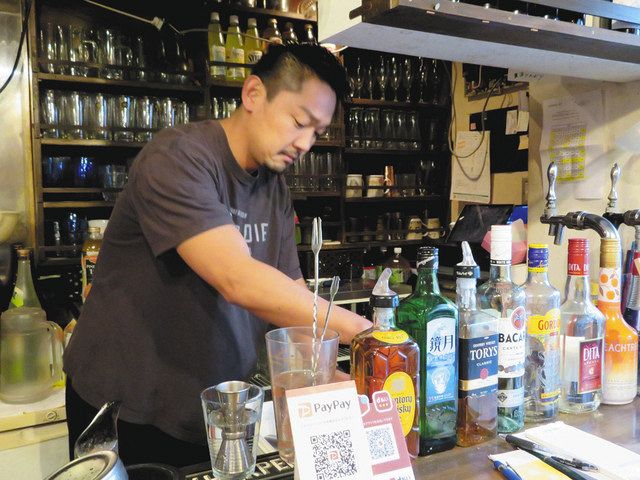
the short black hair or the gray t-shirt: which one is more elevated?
the short black hair

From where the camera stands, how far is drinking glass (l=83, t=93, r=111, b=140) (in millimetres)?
2563

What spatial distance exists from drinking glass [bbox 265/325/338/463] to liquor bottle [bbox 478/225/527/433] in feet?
0.99

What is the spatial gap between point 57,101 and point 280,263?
5.41 feet

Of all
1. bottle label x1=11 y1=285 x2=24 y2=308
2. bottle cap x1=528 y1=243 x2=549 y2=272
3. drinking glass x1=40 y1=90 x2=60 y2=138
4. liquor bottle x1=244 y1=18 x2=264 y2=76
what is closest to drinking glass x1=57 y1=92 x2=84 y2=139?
drinking glass x1=40 y1=90 x2=60 y2=138

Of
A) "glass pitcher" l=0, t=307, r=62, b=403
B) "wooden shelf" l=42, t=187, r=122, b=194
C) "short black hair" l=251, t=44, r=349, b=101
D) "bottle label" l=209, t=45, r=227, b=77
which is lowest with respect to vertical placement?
"glass pitcher" l=0, t=307, r=62, b=403

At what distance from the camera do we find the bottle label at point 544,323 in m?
0.97

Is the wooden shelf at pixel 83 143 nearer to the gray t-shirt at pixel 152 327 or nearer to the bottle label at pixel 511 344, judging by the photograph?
the gray t-shirt at pixel 152 327

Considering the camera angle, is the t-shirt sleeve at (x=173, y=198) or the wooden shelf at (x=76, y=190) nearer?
the t-shirt sleeve at (x=173, y=198)

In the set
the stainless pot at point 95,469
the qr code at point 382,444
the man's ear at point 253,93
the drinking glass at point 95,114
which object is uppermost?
the drinking glass at point 95,114

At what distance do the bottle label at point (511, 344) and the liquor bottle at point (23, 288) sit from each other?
1441 mm

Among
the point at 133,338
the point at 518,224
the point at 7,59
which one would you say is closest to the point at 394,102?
the point at 518,224

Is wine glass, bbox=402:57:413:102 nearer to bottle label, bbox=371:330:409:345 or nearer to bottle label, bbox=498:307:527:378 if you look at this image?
bottle label, bbox=498:307:527:378

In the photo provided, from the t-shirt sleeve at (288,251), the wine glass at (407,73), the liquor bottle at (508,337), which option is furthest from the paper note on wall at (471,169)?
the liquor bottle at (508,337)

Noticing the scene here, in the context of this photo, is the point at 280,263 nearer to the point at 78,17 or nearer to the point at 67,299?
the point at 67,299
